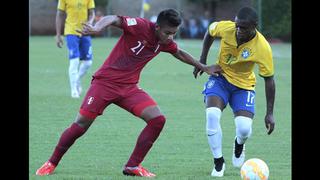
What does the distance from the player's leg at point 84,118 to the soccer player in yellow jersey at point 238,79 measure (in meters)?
1.33

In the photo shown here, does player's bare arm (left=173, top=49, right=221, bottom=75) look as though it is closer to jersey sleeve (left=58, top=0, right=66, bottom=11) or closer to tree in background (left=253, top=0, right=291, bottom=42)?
jersey sleeve (left=58, top=0, right=66, bottom=11)

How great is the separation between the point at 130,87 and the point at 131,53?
401mm

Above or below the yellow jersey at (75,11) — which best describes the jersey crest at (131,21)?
above

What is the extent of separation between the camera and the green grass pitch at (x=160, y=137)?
9.53m

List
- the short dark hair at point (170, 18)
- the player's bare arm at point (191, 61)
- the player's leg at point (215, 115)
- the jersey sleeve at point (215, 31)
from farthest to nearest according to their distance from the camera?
the jersey sleeve at point (215, 31)
the player's bare arm at point (191, 61)
the player's leg at point (215, 115)
the short dark hair at point (170, 18)

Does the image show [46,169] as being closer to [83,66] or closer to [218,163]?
[218,163]

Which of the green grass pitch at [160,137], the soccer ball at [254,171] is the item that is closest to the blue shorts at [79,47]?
the green grass pitch at [160,137]

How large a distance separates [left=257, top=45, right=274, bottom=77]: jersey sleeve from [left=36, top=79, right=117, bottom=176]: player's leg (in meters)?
1.82

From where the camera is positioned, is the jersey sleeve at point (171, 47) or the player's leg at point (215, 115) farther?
the player's leg at point (215, 115)

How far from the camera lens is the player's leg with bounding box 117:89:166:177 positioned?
908 cm

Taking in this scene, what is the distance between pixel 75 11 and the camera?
17.0 m

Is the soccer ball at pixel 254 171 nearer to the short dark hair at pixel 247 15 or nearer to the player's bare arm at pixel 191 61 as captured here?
the player's bare arm at pixel 191 61
